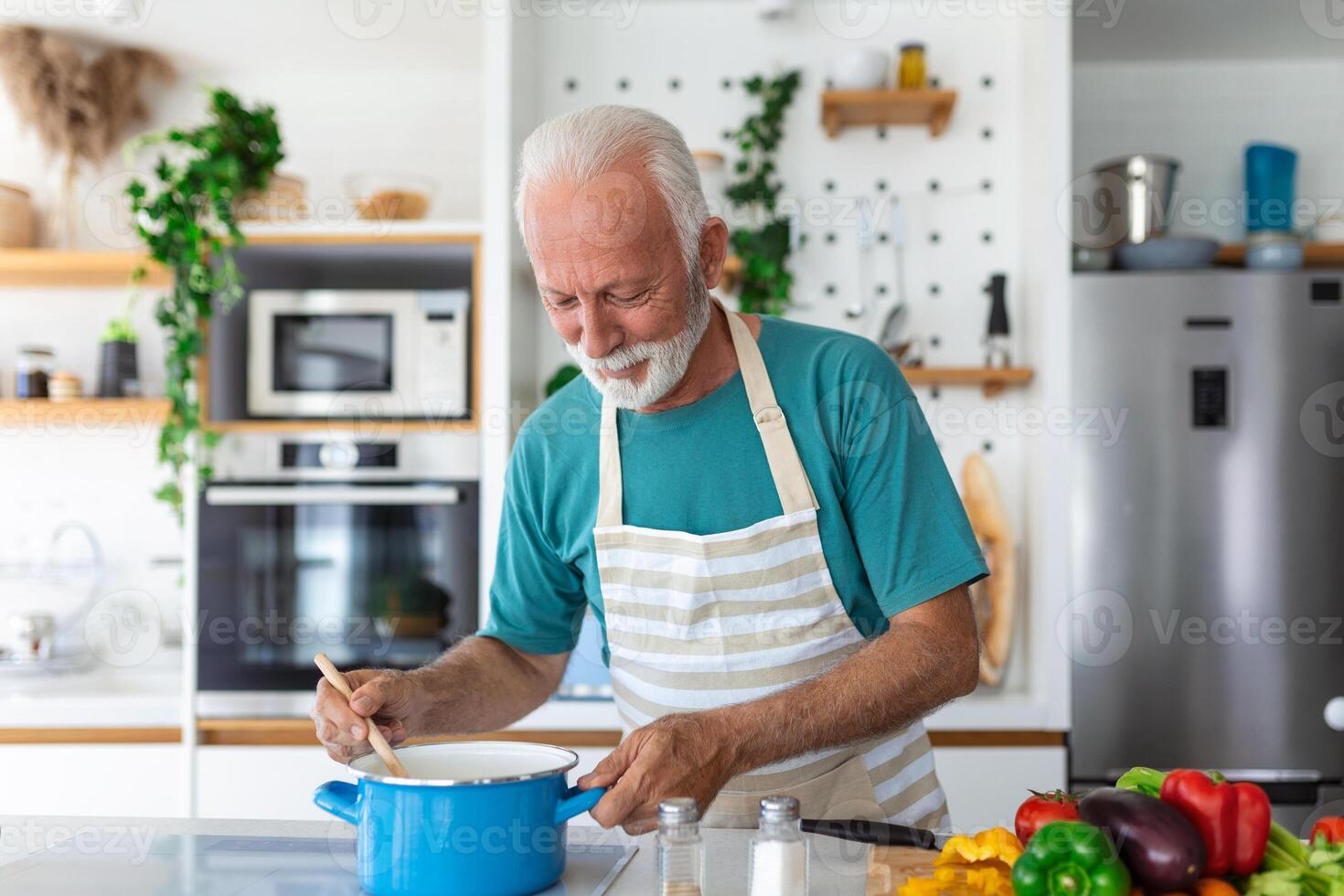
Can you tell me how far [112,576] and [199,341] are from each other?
890 millimetres

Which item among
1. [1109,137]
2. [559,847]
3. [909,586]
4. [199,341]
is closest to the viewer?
[559,847]

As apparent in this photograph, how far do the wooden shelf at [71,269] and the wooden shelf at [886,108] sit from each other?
1555 mm

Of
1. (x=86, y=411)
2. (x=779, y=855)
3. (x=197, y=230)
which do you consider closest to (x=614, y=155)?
(x=779, y=855)

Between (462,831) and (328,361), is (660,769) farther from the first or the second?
(328,361)

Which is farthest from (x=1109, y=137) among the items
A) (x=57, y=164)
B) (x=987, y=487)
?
(x=57, y=164)

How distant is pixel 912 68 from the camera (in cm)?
252

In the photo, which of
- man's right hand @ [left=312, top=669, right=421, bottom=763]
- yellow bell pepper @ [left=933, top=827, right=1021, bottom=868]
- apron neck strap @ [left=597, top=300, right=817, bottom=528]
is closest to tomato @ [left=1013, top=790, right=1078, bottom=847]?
yellow bell pepper @ [left=933, top=827, right=1021, bottom=868]

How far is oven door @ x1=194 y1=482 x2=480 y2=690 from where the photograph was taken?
2357mm

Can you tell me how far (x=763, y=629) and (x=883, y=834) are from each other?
0.32m

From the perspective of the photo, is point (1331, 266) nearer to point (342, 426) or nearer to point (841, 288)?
point (841, 288)

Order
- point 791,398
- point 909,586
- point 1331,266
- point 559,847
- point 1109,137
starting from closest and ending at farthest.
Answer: point 559,847
point 909,586
point 791,398
point 1331,266
point 1109,137

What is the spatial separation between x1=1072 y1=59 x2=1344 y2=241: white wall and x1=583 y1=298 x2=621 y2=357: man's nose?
6.66 ft

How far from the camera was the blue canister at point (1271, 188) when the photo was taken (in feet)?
8.52

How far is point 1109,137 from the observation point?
283 cm
